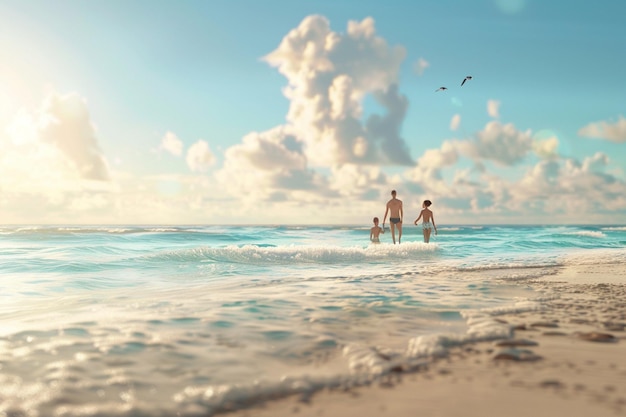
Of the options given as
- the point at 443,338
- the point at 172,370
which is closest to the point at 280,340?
the point at 172,370

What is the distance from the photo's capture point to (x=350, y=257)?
50.6 feet

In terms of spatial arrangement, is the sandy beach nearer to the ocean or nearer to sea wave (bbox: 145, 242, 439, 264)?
the ocean

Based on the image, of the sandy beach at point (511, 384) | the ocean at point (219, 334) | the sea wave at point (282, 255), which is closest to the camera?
the sandy beach at point (511, 384)

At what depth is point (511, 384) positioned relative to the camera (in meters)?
2.96

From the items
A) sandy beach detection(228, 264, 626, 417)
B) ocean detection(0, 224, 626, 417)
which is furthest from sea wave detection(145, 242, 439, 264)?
sandy beach detection(228, 264, 626, 417)

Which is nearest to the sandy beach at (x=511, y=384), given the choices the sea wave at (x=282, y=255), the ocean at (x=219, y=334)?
the ocean at (x=219, y=334)

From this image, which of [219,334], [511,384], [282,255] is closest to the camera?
[511,384]

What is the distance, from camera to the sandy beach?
103 inches

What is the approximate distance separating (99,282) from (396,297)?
21.2 ft

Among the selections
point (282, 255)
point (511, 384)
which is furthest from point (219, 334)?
point (282, 255)

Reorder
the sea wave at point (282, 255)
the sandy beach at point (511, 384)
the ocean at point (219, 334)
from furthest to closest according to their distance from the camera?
the sea wave at point (282, 255), the ocean at point (219, 334), the sandy beach at point (511, 384)

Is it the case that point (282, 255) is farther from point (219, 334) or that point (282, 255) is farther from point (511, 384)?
point (511, 384)

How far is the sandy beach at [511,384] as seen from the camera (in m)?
2.62

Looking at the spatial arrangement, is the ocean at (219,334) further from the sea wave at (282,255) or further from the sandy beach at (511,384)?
the sea wave at (282,255)
